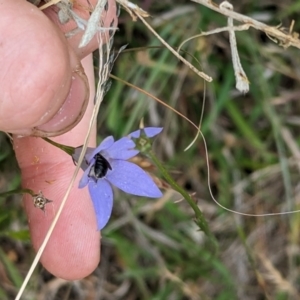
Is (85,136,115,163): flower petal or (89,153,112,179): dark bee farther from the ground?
(85,136,115,163): flower petal

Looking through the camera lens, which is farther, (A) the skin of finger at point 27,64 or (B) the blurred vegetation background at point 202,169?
(B) the blurred vegetation background at point 202,169

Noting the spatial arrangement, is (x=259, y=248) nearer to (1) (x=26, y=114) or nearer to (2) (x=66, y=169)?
(2) (x=66, y=169)

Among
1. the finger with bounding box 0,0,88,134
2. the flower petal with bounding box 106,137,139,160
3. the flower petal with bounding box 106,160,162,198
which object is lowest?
the flower petal with bounding box 106,160,162,198

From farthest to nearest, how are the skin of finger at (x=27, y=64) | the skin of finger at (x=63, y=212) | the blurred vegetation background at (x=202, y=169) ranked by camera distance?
the blurred vegetation background at (x=202, y=169)
the skin of finger at (x=63, y=212)
the skin of finger at (x=27, y=64)

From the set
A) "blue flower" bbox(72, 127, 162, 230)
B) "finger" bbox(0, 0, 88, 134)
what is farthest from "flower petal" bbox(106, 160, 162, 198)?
"finger" bbox(0, 0, 88, 134)

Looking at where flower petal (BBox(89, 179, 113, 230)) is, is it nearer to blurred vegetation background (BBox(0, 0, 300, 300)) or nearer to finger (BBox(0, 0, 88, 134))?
finger (BBox(0, 0, 88, 134))

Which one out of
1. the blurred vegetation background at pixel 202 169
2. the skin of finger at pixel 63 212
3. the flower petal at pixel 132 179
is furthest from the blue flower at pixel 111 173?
the blurred vegetation background at pixel 202 169

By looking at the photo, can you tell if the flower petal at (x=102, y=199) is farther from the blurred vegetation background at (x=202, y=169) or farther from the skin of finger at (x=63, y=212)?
the blurred vegetation background at (x=202, y=169)

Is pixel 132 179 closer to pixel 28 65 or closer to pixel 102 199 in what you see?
pixel 102 199

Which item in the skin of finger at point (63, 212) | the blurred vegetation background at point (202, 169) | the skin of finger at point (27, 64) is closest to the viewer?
the skin of finger at point (27, 64)
